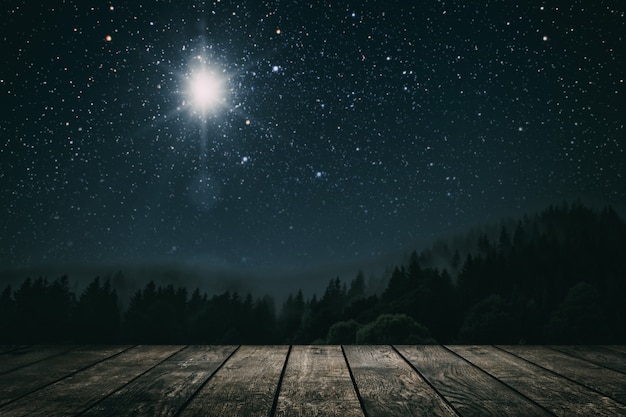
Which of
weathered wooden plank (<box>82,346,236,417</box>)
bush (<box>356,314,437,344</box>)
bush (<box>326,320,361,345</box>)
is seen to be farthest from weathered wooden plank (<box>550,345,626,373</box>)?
bush (<box>326,320,361,345</box>)

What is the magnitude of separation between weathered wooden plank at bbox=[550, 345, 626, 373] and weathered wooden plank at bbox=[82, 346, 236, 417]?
8.59 feet

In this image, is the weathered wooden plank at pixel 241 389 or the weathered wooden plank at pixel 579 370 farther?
the weathered wooden plank at pixel 579 370

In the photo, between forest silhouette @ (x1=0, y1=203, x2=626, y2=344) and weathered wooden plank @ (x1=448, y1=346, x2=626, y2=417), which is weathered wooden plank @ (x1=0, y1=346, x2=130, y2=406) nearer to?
weathered wooden plank @ (x1=448, y1=346, x2=626, y2=417)

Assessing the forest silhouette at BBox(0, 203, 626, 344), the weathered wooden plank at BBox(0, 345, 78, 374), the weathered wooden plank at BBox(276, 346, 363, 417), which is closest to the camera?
the weathered wooden plank at BBox(276, 346, 363, 417)

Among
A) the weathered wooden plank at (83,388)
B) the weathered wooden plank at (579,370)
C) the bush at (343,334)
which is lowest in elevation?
the bush at (343,334)

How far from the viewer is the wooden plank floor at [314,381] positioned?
71.9 inches

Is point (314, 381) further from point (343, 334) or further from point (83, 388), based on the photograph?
point (343, 334)

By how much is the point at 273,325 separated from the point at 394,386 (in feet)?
250

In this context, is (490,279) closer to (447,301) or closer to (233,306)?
(447,301)

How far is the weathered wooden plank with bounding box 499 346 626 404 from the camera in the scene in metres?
2.16

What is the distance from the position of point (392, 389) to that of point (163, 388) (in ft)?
3.95

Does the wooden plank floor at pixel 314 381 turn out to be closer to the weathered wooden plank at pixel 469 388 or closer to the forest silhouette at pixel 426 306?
the weathered wooden plank at pixel 469 388

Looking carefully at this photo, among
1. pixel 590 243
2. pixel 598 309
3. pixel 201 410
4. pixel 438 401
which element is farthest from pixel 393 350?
pixel 590 243

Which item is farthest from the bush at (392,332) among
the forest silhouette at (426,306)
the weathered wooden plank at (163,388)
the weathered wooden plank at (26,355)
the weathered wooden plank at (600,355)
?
the weathered wooden plank at (163,388)
